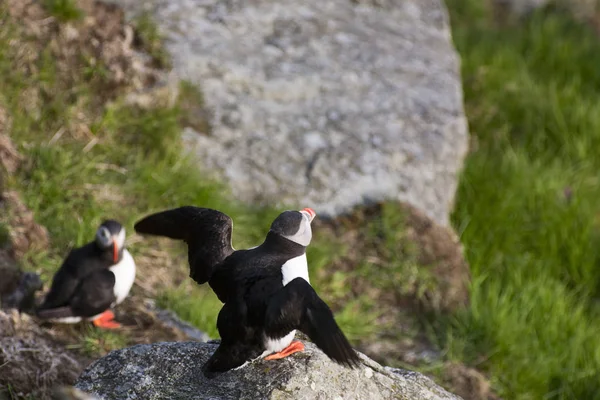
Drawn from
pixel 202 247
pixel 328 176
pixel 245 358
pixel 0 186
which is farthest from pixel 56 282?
pixel 328 176

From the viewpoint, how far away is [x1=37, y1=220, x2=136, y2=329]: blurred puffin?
4.38 m

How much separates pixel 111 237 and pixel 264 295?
1506 mm

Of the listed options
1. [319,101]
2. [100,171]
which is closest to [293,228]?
[100,171]

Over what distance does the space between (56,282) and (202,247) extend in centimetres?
123

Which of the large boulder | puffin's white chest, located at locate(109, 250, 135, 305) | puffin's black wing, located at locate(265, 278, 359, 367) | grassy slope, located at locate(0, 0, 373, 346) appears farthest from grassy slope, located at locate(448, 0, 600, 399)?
puffin's black wing, located at locate(265, 278, 359, 367)

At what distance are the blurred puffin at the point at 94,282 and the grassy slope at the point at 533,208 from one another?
1.99 m

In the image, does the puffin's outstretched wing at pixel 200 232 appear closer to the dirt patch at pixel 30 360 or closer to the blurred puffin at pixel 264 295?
the blurred puffin at pixel 264 295

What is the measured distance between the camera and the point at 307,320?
3045mm

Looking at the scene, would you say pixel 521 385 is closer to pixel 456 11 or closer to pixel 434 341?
pixel 434 341

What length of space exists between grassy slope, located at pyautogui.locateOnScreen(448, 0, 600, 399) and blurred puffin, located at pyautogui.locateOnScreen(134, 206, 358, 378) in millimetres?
2160

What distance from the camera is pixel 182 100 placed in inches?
237

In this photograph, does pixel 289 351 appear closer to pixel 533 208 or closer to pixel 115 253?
pixel 115 253

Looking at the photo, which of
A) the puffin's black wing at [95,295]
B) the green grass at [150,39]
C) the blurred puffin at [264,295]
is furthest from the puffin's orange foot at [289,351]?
the green grass at [150,39]

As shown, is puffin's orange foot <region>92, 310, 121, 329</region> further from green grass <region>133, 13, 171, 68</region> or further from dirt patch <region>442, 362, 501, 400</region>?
green grass <region>133, 13, 171, 68</region>
